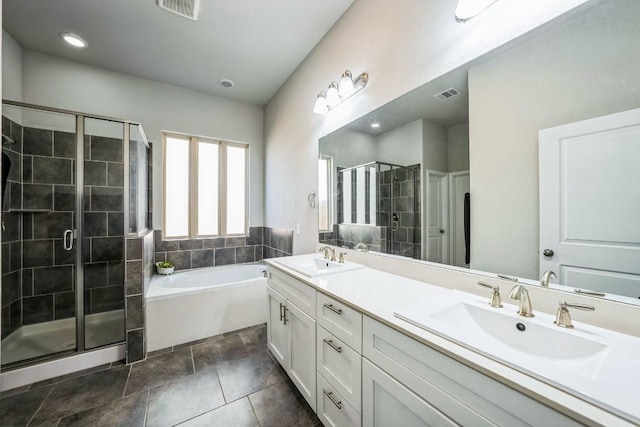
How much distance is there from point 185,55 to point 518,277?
10.4 feet

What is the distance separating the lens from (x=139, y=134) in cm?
249

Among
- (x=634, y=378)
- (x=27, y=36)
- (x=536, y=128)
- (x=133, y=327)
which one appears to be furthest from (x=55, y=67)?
(x=634, y=378)

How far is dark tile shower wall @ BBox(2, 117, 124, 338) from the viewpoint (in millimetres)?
2250

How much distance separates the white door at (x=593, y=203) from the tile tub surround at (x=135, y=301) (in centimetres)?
268

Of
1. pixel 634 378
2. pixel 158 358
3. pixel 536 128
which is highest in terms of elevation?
pixel 536 128

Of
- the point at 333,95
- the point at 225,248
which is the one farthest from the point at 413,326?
the point at 225,248

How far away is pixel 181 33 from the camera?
88.3 inches

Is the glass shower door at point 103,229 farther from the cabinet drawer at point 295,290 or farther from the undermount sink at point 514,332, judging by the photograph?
the undermount sink at point 514,332

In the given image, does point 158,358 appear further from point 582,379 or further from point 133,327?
point 582,379

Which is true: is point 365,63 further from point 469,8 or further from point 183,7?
point 183,7

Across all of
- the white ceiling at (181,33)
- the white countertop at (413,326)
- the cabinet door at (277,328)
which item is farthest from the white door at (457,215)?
the white ceiling at (181,33)

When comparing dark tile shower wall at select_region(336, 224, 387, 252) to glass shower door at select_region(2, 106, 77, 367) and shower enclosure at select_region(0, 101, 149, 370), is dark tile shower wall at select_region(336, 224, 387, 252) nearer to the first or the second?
shower enclosure at select_region(0, 101, 149, 370)

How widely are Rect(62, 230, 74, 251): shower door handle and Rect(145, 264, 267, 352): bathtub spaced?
2.47 ft

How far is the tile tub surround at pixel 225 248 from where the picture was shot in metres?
3.08
